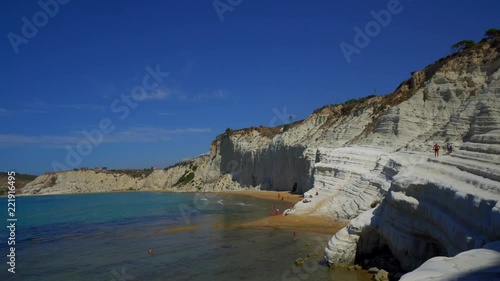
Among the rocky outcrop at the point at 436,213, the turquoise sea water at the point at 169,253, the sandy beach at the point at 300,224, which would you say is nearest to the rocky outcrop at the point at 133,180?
the turquoise sea water at the point at 169,253

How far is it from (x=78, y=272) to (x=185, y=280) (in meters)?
5.54

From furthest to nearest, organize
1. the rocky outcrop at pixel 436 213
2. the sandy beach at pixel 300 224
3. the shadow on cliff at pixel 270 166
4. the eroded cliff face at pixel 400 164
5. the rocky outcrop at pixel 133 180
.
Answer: the rocky outcrop at pixel 133 180 < the shadow on cliff at pixel 270 166 < the sandy beach at pixel 300 224 < the eroded cliff face at pixel 400 164 < the rocky outcrop at pixel 436 213

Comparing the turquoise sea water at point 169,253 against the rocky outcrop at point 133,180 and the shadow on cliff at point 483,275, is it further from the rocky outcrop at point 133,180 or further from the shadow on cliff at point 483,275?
the rocky outcrop at point 133,180

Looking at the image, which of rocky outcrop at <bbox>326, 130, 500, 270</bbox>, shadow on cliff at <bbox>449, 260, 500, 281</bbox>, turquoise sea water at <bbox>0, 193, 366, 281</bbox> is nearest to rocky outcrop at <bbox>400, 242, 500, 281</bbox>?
shadow on cliff at <bbox>449, 260, 500, 281</bbox>

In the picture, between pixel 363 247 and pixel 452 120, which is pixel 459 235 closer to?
pixel 363 247

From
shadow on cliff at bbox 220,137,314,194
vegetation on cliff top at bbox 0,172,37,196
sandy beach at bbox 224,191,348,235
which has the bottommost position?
vegetation on cliff top at bbox 0,172,37,196

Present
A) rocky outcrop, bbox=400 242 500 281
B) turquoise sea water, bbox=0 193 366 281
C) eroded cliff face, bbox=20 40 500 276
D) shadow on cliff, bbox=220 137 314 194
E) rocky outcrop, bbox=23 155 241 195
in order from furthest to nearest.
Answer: rocky outcrop, bbox=23 155 241 195, shadow on cliff, bbox=220 137 314 194, turquoise sea water, bbox=0 193 366 281, eroded cliff face, bbox=20 40 500 276, rocky outcrop, bbox=400 242 500 281

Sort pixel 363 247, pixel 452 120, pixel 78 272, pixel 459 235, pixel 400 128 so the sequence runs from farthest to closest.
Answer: pixel 400 128 → pixel 452 120 → pixel 78 272 → pixel 363 247 → pixel 459 235

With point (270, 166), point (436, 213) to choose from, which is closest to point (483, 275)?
point (436, 213)

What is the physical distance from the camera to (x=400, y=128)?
3294cm

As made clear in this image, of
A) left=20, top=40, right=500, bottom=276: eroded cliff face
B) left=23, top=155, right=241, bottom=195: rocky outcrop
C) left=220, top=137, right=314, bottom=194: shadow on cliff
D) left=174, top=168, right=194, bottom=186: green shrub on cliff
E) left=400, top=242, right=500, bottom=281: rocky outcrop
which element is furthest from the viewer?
left=174, top=168, right=194, bottom=186: green shrub on cliff

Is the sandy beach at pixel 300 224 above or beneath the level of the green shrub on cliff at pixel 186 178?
above

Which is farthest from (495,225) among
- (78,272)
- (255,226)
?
(255,226)

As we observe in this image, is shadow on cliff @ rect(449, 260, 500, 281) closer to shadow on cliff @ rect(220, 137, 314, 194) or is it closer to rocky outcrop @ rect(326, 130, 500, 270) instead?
rocky outcrop @ rect(326, 130, 500, 270)
